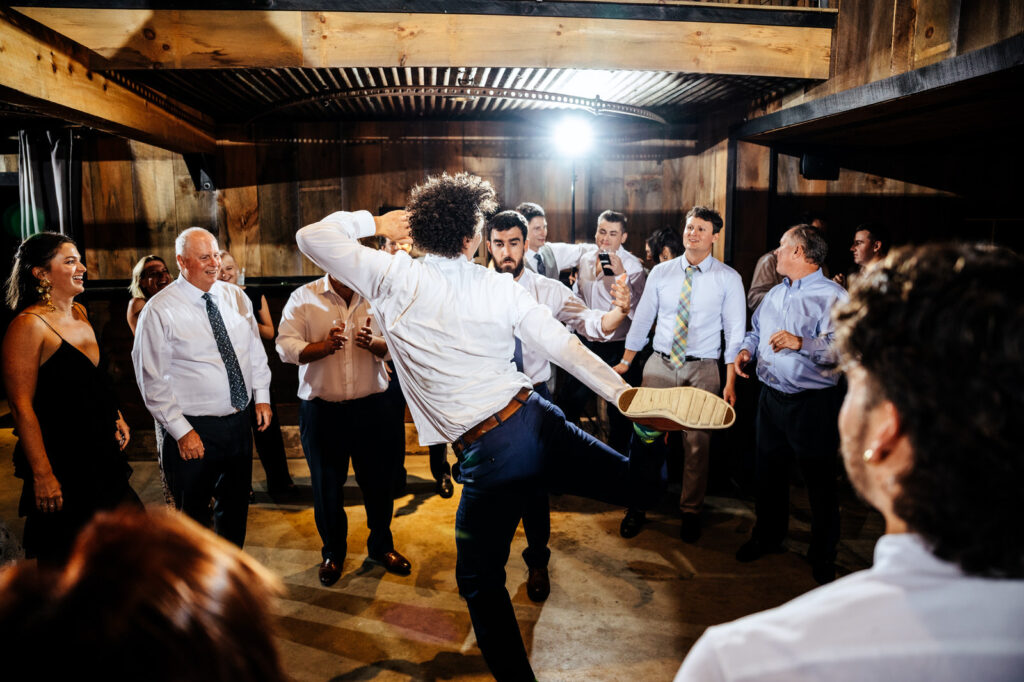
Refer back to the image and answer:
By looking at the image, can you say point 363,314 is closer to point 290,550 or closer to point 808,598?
point 290,550

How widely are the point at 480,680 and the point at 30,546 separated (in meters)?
1.93

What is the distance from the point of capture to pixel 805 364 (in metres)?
3.22

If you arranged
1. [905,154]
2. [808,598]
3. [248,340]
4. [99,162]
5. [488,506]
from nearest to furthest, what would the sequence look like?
[808,598] → [488,506] → [248,340] → [905,154] → [99,162]

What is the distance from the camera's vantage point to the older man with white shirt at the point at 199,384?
8.69 ft

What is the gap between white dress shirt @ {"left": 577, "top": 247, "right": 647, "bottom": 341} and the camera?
4836 millimetres

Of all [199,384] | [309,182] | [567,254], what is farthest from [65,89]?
[567,254]

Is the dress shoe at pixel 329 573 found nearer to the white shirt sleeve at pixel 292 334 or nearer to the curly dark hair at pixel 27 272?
the white shirt sleeve at pixel 292 334

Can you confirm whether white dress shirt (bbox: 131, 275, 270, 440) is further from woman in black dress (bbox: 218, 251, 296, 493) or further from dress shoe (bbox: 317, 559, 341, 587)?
woman in black dress (bbox: 218, 251, 296, 493)

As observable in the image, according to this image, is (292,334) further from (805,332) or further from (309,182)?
(309,182)

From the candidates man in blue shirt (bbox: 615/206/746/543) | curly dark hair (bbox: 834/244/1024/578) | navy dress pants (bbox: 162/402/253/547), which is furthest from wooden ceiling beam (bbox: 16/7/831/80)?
curly dark hair (bbox: 834/244/1024/578)

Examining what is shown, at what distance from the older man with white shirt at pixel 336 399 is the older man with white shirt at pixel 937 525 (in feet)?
8.79

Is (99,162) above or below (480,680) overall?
above

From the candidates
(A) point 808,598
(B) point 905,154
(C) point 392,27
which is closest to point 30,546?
(A) point 808,598

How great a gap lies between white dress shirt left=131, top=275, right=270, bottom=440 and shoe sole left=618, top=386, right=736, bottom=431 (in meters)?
1.89
